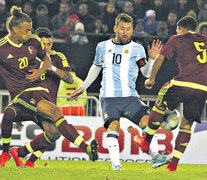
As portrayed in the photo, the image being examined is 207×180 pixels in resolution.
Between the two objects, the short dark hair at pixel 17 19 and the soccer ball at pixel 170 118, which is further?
the short dark hair at pixel 17 19

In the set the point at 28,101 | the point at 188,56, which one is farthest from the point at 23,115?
the point at 188,56

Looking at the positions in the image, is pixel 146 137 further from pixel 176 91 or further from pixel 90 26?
pixel 90 26

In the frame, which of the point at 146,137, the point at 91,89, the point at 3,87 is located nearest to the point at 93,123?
the point at 91,89

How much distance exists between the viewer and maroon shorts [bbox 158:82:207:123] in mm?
9641

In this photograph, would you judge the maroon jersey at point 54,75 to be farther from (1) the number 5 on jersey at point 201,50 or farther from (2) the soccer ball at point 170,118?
(1) the number 5 on jersey at point 201,50

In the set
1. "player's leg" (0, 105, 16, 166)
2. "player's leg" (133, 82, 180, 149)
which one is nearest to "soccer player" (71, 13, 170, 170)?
"player's leg" (133, 82, 180, 149)

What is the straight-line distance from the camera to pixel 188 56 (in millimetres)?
9633

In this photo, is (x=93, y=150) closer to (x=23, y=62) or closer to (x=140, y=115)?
(x=140, y=115)

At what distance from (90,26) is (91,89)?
6.93ft

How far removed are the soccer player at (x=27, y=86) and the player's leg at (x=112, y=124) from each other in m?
0.71

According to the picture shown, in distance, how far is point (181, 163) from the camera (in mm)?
13406

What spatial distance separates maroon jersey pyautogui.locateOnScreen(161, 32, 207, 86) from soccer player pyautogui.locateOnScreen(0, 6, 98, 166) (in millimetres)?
2028

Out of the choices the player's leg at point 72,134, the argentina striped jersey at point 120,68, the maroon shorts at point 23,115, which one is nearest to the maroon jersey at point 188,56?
the argentina striped jersey at point 120,68

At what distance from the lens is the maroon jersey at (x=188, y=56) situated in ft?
31.6
